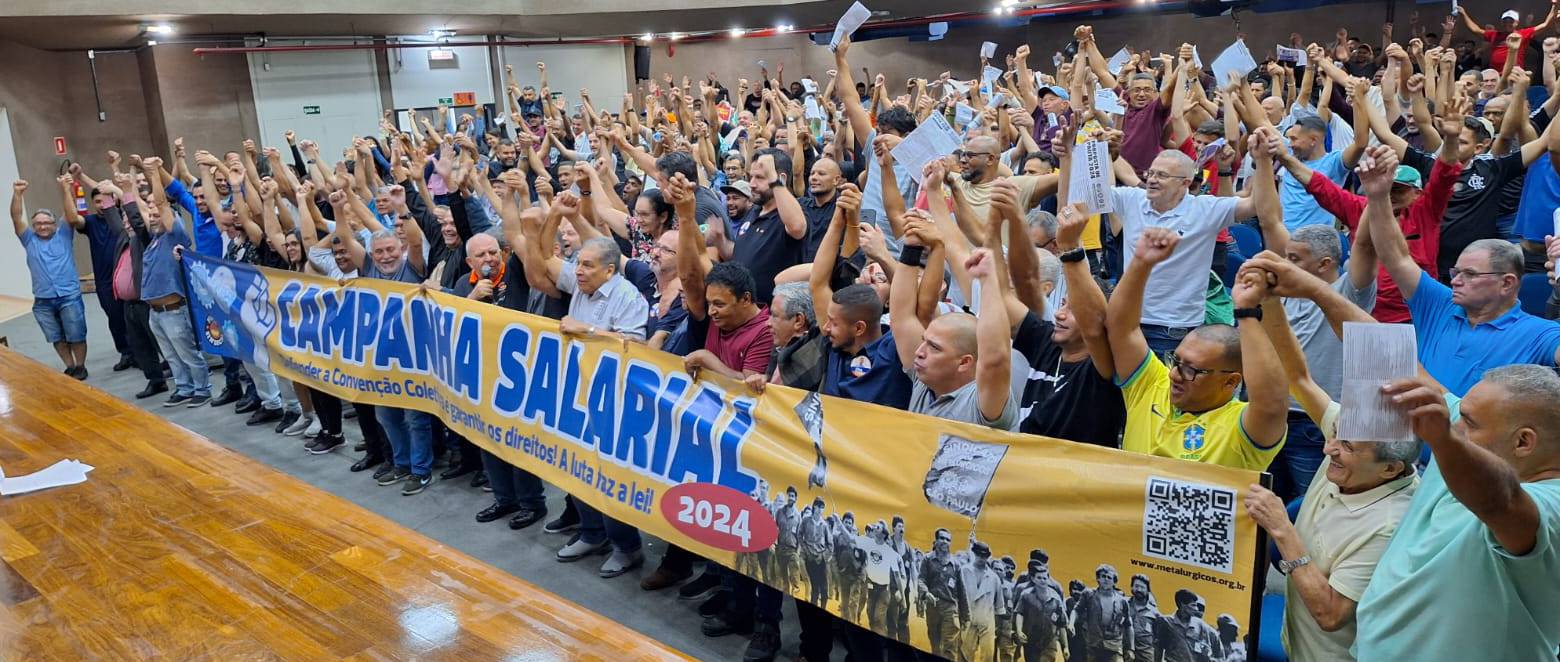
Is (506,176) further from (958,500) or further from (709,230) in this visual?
(958,500)

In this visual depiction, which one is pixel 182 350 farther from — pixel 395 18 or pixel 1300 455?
pixel 395 18

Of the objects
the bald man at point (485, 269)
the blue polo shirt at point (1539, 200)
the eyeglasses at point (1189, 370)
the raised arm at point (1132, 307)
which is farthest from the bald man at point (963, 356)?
the blue polo shirt at point (1539, 200)

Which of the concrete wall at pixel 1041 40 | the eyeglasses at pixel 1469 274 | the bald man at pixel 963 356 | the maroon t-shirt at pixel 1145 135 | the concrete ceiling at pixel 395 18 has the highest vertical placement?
the concrete ceiling at pixel 395 18

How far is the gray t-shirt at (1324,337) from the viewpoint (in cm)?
389

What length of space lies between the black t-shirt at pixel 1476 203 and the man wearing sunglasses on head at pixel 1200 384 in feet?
10.1

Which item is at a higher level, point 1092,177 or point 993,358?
point 1092,177

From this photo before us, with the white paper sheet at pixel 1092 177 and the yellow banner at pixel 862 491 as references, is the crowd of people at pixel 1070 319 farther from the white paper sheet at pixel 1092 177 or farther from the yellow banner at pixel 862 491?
the white paper sheet at pixel 1092 177

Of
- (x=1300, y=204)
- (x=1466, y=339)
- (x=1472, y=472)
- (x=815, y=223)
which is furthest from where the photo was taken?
(x=815, y=223)

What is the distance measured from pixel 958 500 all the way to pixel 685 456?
3.99 feet

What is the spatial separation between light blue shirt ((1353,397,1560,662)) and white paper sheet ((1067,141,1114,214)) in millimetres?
1726

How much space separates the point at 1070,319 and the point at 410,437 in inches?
156

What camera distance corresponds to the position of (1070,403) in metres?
Result: 3.24

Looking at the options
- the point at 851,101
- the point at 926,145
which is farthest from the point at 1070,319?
the point at 851,101

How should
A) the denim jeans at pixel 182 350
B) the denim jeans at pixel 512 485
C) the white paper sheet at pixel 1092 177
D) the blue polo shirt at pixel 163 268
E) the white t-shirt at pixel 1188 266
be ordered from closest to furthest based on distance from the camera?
1. the white paper sheet at pixel 1092 177
2. the white t-shirt at pixel 1188 266
3. the denim jeans at pixel 512 485
4. the blue polo shirt at pixel 163 268
5. the denim jeans at pixel 182 350
